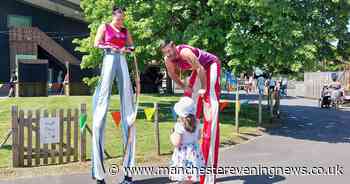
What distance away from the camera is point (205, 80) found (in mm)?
7465

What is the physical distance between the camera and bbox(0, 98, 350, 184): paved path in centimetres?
834

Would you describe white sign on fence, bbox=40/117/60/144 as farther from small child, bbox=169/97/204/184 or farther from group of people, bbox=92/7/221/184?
small child, bbox=169/97/204/184

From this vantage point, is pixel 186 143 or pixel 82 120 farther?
pixel 82 120

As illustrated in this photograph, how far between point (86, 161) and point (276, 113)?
11.1 m

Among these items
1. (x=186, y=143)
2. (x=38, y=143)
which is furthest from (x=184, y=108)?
(x=38, y=143)

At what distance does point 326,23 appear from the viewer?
16.8 m

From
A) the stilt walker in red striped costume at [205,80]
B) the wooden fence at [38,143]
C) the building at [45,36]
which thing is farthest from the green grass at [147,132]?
the building at [45,36]

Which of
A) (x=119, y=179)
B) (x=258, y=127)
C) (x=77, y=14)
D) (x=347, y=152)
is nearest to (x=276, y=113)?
(x=258, y=127)

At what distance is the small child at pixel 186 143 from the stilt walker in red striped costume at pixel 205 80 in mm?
854

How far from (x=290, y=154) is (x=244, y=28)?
5.17 metres

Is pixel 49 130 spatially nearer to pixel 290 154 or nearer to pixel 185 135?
pixel 185 135

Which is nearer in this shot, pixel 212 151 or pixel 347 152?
pixel 212 151

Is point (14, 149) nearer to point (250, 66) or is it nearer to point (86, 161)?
point (86, 161)

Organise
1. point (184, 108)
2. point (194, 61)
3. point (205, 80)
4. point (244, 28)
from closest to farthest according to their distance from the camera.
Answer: point (184, 108) < point (194, 61) < point (205, 80) < point (244, 28)
